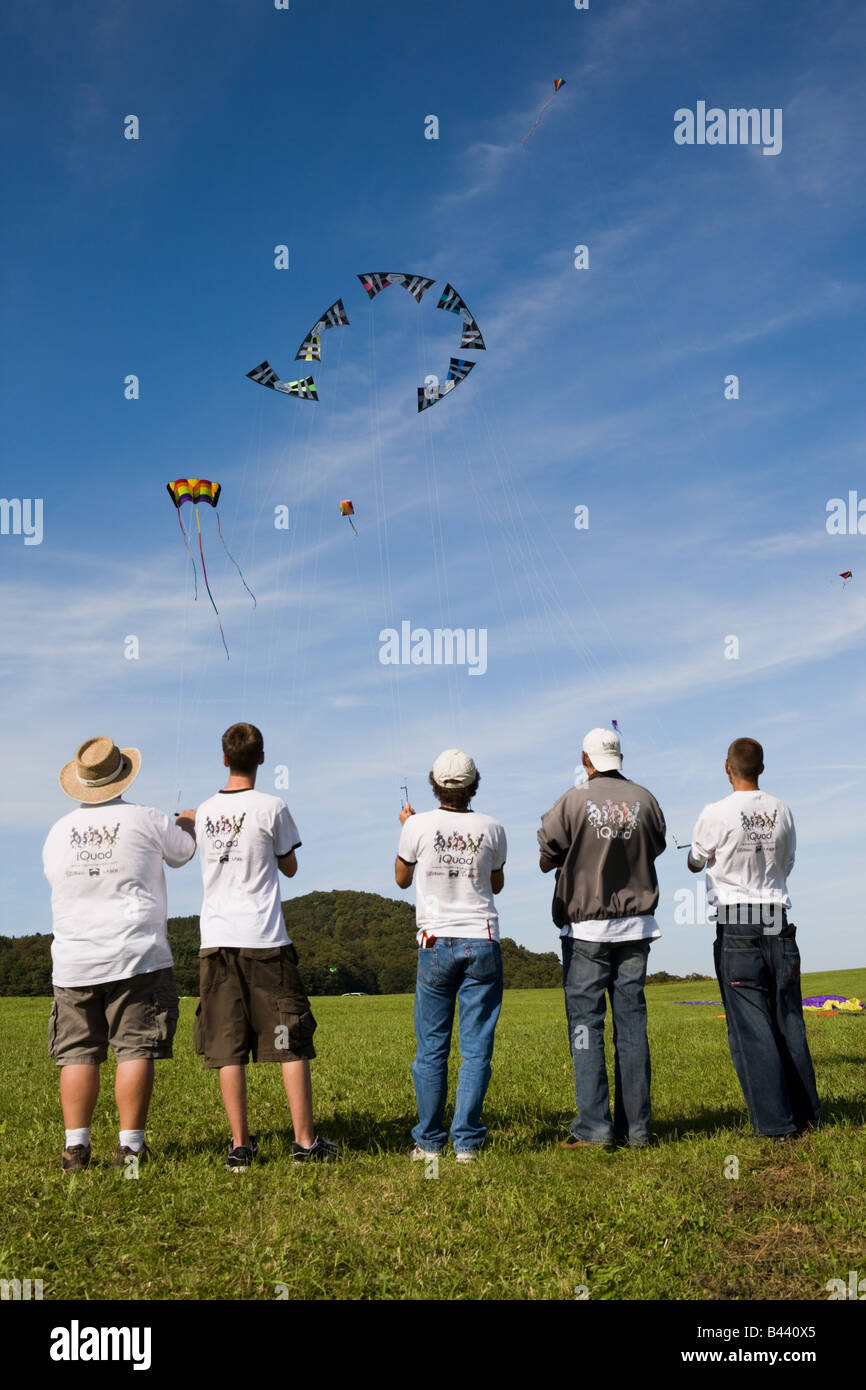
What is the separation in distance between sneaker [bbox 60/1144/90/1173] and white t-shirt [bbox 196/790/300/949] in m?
1.39

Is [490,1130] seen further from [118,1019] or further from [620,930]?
[118,1019]

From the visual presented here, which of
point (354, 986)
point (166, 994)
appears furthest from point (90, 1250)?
point (354, 986)

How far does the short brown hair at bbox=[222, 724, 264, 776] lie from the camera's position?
672 centimetres

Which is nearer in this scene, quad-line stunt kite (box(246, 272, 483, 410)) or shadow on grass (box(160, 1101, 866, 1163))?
shadow on grass (box(160, 1101, 866, 1163))

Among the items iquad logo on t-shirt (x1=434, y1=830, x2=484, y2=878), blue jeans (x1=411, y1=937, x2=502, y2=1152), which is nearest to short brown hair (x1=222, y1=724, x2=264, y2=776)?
iquad logo on t-shirt (x1=434, y1=830, x2=484, y2=878)

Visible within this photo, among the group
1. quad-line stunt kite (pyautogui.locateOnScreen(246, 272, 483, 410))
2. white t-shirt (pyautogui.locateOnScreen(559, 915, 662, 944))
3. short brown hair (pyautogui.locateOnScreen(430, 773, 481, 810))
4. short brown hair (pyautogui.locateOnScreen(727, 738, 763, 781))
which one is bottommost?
white t-shirt (pyautogui.locateOnScreen(559, 915, 662, 944))

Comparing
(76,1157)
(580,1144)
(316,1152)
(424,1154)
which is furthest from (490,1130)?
(76,1157)

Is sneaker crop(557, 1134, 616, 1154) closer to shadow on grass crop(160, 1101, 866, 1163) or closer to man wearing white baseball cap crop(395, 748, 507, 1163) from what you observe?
shadow on grass crop(160, 1101, 866, 1163)

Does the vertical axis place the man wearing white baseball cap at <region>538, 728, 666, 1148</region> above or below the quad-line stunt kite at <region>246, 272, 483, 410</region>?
below

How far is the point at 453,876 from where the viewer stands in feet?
→ 22.7

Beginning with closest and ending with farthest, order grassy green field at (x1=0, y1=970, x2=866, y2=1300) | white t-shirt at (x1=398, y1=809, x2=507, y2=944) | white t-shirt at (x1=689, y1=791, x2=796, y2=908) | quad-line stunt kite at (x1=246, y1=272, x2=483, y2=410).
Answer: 1. grassy green field at (x1=0, y1=970, x2=866, y2=1300)
2. white t-shirt at (x1=398, y1=809, x2=507, y2=944)
3. white t-shirt at (x1=689, y1=791, x2=796, y2=908)
4. quad-line stunt kite at (x1=246, y1=272, x2=483, y2=410)

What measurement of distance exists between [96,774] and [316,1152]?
106 inches

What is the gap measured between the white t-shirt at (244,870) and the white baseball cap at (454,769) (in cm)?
109
